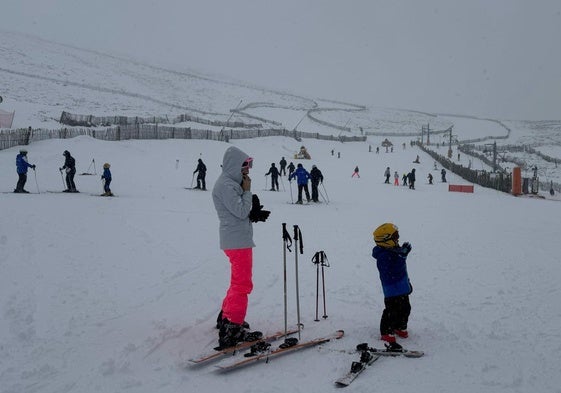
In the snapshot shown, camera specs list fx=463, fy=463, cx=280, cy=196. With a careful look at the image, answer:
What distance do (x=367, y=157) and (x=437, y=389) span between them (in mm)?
50113

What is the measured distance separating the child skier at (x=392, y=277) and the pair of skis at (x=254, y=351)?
1.97 feet

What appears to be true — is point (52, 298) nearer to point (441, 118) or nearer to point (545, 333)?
point (545, 333)

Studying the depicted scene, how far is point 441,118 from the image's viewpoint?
14000cm

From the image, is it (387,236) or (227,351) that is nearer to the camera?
(227,351)

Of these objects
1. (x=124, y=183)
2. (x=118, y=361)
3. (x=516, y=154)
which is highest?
(x=516, y=154)

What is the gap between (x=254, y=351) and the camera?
15.2 feet

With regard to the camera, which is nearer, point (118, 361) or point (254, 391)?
point (254, 391)

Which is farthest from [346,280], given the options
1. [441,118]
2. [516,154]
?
[441,118]

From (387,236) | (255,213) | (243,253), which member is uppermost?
(255,213)

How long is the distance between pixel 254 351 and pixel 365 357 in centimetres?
110

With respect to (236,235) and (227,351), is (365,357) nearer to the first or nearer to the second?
(227,351)

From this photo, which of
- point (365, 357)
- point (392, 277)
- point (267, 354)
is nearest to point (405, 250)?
point (392, 277)

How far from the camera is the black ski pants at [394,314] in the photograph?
16.3 feet

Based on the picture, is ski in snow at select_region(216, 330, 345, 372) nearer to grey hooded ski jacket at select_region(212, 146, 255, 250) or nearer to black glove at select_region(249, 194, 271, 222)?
grey hooded ski jacket at select_region(212, 146, 255, 250)
